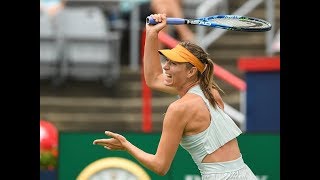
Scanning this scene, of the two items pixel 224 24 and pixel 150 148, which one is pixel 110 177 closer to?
pixel 150 148

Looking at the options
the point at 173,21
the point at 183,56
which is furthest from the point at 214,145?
the point at 173,21

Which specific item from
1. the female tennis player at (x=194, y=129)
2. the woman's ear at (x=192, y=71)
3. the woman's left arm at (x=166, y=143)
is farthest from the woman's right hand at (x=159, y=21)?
the woman's left arm at (x=166, y=143)

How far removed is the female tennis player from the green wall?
1.69 meters

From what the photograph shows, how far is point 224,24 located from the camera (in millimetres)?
6688

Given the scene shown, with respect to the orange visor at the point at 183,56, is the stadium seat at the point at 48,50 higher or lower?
lower

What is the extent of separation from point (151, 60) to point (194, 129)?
67 centimetres

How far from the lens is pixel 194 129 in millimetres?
6105

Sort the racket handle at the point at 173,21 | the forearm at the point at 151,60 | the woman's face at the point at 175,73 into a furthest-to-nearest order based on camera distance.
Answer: the forearm at the point at 151,60, the racket handle at the point at 173,21, the woman's face at the point at 175,73

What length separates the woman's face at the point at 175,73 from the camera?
6152 mm

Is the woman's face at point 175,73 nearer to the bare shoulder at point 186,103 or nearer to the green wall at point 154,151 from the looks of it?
the bare shoulder at point 186,103

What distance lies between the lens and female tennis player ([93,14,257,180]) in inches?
239
